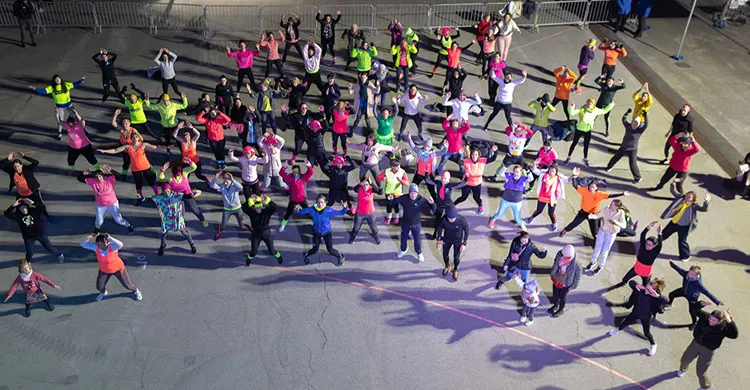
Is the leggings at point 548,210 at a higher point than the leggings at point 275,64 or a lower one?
lower

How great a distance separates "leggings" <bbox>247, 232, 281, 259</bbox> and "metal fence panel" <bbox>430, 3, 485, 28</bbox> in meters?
14.2

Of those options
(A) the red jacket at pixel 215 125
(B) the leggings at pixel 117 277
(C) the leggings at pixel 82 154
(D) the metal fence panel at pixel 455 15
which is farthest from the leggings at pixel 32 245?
(D) the metal fence panel at pixel 455 15

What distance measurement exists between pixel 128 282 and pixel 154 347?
1.53m

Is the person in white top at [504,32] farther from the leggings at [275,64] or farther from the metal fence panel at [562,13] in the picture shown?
the leggings at [275,64]

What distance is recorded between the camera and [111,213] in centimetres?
1457

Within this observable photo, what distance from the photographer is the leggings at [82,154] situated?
15.9 metres

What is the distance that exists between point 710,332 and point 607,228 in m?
3.12

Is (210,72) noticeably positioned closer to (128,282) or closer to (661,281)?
(128,282)

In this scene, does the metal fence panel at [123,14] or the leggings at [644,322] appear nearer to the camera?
the leggings at [644,322]

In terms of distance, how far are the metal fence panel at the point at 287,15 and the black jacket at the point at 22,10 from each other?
782 centimetres

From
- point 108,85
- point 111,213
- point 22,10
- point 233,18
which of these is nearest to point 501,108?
point 111,213

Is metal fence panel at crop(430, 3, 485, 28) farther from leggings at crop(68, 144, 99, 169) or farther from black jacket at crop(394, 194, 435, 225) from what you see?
leggings at crop(68, 144, 99, 169)

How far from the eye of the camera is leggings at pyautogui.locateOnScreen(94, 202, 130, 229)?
14.3 meters

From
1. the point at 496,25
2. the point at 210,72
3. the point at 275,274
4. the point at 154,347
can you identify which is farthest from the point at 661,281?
the point at 210,72
